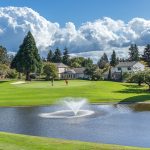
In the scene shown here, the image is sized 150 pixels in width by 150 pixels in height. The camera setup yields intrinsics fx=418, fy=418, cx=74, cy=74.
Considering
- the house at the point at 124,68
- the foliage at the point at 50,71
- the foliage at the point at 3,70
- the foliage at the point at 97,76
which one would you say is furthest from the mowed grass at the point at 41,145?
the foliage at the point at 3,70

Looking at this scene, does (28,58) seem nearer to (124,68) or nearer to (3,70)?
(3,70)

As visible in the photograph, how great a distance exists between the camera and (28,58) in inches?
5022

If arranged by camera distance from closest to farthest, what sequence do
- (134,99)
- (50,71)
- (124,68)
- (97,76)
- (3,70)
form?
(134,99), (97,76), (50,71), (3,70), (124,68)

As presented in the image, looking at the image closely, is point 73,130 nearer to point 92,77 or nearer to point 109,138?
point 109,138

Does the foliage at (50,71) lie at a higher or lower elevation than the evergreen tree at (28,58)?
lower

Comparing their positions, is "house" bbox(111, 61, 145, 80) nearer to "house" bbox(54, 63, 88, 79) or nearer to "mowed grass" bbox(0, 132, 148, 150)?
"house" bbox(54, 63, 88, 79)

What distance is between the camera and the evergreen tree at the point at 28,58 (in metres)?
127

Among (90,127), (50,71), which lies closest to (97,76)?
(50,71)

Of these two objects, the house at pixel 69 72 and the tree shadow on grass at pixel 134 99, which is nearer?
the tree shadow on grass at pixel 134 99

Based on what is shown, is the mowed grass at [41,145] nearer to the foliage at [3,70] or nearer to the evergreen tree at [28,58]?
the evergreen tree at [28,58]

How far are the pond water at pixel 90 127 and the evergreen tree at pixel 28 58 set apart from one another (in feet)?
258

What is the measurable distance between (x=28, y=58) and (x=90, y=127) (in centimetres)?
9258

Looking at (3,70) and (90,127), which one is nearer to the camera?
(90,127)

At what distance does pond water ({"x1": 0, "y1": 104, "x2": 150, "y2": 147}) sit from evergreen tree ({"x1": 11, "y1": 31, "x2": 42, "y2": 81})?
258ft
